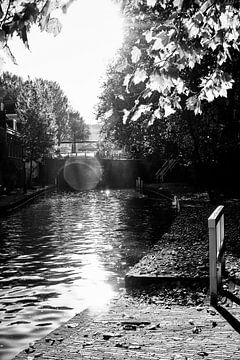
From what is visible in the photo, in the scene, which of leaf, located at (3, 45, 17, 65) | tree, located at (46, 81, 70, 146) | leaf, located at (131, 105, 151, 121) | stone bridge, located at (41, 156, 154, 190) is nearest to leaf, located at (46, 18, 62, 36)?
leaf, located at (3, 45, 17, 65)

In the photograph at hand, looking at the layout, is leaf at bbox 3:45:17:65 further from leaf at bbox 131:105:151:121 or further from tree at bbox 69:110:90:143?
tree at bbox 69:110:90:143

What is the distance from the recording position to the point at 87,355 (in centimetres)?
495

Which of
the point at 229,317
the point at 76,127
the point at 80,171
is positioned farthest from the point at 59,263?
the point at 76,127

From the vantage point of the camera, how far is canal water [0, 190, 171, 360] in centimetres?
753

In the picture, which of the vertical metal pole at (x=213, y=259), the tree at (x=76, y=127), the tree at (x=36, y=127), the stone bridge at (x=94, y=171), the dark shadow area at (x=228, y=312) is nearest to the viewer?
the dark shadow area at (x=228, y=312)

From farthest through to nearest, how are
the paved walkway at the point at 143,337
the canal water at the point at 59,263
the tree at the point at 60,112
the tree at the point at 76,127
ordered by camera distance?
the tree at the point at 76,127 < the tree at the point at 60,112 < the canal water at the point at 59,263 < the paved walkway at the point at 143,337

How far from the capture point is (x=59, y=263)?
39.9ft

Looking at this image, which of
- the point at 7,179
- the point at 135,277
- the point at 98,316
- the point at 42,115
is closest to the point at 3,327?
the point at 98,316

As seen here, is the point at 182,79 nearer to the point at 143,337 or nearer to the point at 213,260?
the point at 213,260

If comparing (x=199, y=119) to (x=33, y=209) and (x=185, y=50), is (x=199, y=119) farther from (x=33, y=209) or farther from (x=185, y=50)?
(x=185, y=50)

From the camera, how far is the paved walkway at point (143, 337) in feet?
16.2

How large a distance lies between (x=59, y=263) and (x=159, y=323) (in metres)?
6.36

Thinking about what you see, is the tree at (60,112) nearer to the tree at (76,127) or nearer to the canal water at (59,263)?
the tree at (76,127)

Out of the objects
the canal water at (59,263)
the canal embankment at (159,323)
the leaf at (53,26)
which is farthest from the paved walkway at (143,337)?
the leaf at (53,26)
